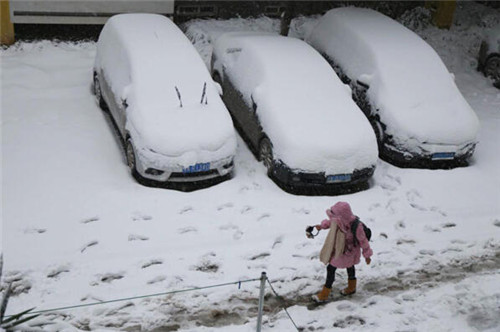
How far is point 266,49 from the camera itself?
423 inches

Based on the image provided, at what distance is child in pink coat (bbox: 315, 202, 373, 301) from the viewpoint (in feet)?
22.4

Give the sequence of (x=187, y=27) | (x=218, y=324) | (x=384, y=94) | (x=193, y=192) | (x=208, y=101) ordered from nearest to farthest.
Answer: (x=218, y=324)
(x=193, y=192)
(x=208, y=101)
(x=384, y=94)
(x=187, y=27)

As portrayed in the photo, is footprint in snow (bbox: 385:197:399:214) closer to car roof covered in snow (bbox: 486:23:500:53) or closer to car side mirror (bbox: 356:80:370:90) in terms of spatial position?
car side mirror (bbox: 356:80:370:90)

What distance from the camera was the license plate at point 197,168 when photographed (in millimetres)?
8962

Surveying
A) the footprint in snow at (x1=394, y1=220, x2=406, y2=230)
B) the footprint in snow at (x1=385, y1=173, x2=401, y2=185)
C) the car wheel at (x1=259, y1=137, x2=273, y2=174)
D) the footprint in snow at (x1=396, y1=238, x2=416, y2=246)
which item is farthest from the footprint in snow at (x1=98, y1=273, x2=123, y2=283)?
the footprint in snow at (x1=385, y1=173, x2=401, y2=185)

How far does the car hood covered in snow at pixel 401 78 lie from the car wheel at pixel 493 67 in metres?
3.02

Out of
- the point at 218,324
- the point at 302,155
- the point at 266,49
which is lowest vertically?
the point at 218,324

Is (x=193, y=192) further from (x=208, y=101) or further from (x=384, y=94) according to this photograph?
(x=384, y=94)

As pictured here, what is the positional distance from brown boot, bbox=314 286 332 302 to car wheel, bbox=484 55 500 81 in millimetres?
8611

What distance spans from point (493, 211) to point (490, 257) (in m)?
1.23

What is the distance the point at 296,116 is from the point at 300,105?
0.28m

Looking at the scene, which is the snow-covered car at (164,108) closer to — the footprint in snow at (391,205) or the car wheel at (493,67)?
the footprint in snow at (391,205)

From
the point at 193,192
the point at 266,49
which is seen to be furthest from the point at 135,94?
the point at 266,49

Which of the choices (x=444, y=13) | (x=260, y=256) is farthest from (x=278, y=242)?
(x=444, y=13)
